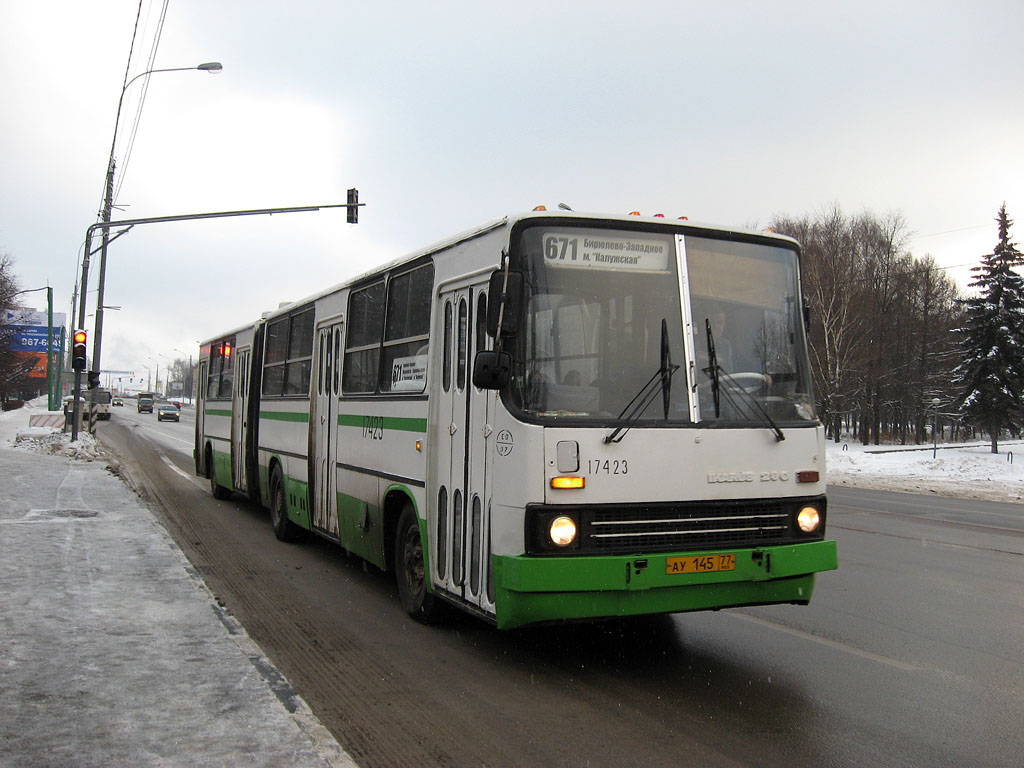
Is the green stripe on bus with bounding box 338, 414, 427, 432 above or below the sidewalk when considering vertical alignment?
above

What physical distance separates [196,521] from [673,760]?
1055cm

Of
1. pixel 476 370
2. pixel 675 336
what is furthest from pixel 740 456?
pixel 476 370

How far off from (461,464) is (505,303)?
1.32 m

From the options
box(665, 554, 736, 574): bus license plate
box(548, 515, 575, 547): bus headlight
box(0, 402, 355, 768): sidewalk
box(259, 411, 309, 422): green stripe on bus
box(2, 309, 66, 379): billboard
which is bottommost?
box(0, 402, 355, 768): sidewalk

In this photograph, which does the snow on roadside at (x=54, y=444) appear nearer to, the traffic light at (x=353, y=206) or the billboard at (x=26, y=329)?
the traffic light at (x=353, y=206)

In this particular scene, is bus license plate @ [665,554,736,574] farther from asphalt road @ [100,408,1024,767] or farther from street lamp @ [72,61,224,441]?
street lamp @ [72,61,224,441]

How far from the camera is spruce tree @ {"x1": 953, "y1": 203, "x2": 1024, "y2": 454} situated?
48.2 metres

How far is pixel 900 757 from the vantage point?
4.37m

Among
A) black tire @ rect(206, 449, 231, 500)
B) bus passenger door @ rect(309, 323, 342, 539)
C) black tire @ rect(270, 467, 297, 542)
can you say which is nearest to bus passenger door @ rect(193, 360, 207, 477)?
black tire @ rect(206, 449, 231, 500)

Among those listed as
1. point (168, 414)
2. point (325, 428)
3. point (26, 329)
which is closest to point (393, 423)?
point (325, 428)

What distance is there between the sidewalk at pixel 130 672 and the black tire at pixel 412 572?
4.57ft

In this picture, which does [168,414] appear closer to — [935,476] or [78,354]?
[78,354]

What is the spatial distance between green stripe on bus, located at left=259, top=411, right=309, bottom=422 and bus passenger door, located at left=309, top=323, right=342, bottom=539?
42 centimetres

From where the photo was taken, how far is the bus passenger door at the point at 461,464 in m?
5.97
